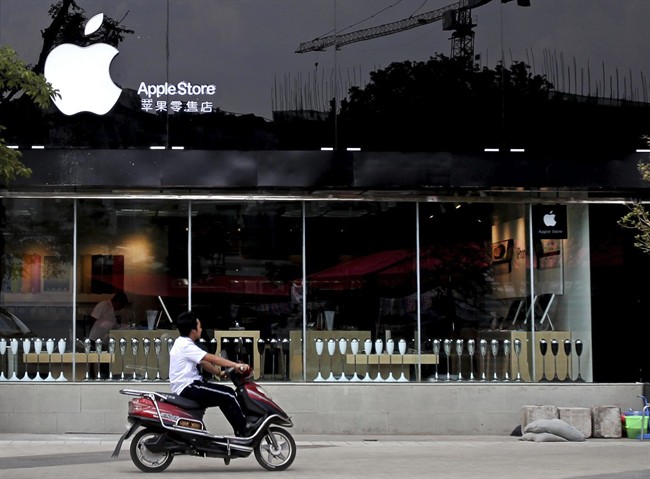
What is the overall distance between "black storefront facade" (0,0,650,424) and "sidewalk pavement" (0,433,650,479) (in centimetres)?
148

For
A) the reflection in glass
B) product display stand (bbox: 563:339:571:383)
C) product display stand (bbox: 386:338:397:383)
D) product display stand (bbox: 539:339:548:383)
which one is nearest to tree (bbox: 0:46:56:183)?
product display stand (bbox: 386:338:397:383)

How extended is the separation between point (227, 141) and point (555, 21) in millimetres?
5553

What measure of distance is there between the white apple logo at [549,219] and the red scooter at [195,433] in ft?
23.3

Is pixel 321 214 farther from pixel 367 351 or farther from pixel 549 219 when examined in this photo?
pixel 549 219

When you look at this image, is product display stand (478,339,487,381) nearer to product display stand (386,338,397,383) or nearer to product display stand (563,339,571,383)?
product display stand (563,339,571,383)

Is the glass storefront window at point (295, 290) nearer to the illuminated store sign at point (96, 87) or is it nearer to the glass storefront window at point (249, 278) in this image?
the glass storefront window at point (249, 278)

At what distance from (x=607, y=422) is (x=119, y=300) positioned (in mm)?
7594

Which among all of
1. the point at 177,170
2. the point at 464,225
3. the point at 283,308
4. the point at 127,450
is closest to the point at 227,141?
the point at 177,170

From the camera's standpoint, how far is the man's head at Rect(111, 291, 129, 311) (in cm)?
1753

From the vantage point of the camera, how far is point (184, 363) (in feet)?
41.4

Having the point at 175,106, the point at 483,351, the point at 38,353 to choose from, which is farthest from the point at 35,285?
the point at 483,351

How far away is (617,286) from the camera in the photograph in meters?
18.2

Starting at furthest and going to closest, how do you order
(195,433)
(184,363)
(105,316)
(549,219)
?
(549,219) < (105,316) < (184,363) < (195,433)

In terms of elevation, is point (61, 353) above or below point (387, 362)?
above
